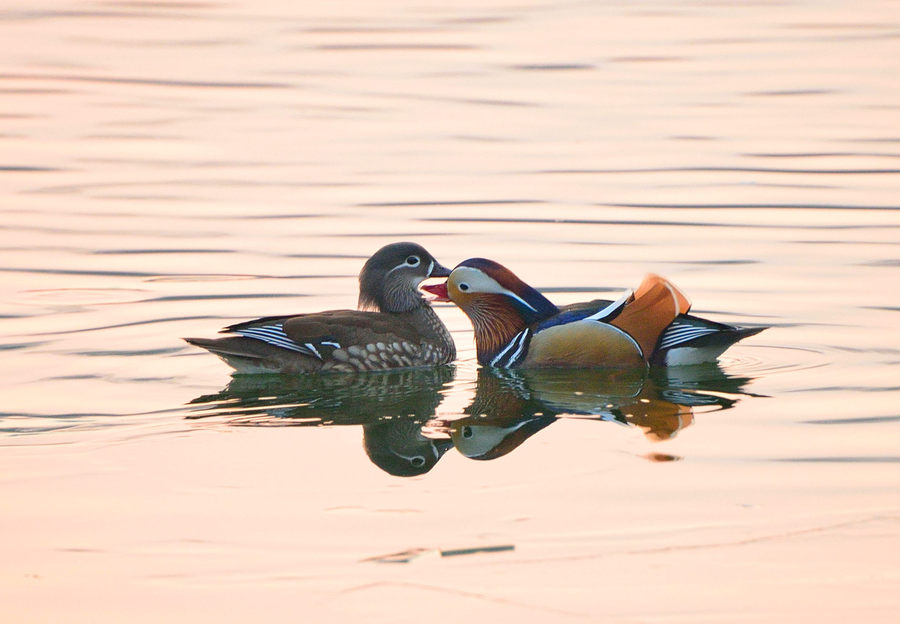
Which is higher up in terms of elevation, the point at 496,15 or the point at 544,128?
the point at 496,15

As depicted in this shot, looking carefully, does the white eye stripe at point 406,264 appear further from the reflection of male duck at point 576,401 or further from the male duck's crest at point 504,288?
the reflection of male duck at point 576,401

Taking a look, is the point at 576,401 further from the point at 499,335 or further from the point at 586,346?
the point at 499,335

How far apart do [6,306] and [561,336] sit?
419 cm

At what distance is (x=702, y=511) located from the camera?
22.8 ft

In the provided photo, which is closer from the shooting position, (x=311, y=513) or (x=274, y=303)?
(x=311, y=513)

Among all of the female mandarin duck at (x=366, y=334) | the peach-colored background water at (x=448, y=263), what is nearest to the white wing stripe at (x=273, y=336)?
the female mandarin duck at (x=366, y=334)

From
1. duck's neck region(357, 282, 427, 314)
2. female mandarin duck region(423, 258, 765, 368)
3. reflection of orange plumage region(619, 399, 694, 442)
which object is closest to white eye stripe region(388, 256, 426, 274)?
duck's neck region(357, 282, 427, 314)

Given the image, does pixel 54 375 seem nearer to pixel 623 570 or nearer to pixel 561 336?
pixel 561 336

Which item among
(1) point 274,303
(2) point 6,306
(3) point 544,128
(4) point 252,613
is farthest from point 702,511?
(3) point 544,128

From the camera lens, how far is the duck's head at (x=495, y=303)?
33.8 feet

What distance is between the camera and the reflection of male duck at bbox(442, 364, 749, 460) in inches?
332

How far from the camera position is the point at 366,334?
1020cm

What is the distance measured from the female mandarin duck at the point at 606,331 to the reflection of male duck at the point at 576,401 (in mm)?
97

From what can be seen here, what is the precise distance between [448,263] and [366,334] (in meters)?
2.32
